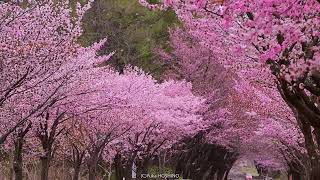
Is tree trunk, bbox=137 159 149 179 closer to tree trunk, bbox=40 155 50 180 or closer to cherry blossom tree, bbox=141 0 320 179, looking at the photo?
tree trunk, bbox=40 155 50 180

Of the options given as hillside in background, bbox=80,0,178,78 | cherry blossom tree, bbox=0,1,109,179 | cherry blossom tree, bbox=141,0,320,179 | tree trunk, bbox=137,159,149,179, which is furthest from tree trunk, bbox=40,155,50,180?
hillside in background, bbox=80,0,178,78

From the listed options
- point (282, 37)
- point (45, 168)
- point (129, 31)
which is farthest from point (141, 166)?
point (282, 37)

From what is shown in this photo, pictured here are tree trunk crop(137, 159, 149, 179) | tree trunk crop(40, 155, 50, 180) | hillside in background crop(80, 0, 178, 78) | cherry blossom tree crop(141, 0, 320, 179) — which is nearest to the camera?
cherry blossom tree crop(141, 0, 320, 179)

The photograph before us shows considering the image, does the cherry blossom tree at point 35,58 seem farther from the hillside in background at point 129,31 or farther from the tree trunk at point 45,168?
the hillside in background at point 129,31

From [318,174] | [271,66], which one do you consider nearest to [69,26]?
[271,66]

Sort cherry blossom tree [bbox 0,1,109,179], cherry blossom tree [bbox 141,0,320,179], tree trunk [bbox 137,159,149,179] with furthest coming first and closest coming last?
1. tree trunk [bbox 137,159,149,179]
2. cherry blossom tree [bbox 0,1,109,179]
3. cherry blossom tree [bbox 141,0,320,179]

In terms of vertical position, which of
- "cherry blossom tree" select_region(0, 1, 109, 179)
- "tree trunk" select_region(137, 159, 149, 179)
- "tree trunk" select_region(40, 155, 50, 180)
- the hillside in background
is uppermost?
the hillside in background

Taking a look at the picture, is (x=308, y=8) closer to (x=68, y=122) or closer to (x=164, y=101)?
(x=68, y=122)

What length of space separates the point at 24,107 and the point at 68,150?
11.4 meters

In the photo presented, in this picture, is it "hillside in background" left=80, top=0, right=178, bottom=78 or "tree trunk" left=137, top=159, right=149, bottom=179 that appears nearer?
"tree trunk" left=137, top=159, right=149, bottom=179

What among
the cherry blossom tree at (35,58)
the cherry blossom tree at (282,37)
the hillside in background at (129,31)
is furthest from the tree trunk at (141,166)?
the cherry blossom tree at (282,37)

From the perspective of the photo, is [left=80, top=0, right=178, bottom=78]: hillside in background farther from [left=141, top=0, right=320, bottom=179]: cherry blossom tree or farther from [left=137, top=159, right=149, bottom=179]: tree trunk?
[left=141, top=0, right=320, bottom=179]: cherry blossom tree

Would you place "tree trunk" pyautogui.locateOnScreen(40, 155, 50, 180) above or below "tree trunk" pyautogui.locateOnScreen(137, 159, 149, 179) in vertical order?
below

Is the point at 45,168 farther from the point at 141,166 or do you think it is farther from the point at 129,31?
the point at 129,31
